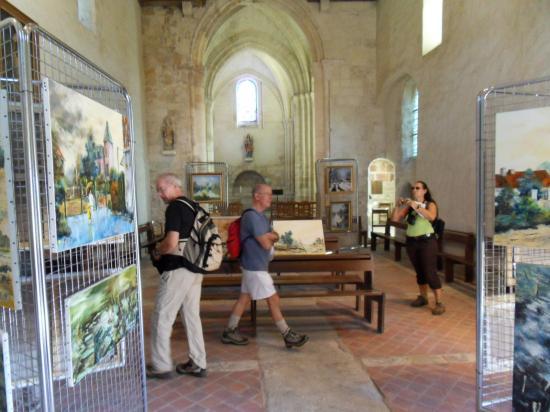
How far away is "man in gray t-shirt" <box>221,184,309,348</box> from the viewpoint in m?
3.66

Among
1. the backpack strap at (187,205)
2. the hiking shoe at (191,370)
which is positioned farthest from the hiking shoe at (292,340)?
the backpack strap at (187,205)

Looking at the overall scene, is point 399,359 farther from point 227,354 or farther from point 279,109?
point 279,109

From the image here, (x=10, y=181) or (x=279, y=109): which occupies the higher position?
(x=279, y=109)

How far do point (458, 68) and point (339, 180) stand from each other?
3.80m

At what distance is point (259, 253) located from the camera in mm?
3748

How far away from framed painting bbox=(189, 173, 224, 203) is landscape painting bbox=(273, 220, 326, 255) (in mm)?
5724

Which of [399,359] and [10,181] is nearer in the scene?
[10,181]

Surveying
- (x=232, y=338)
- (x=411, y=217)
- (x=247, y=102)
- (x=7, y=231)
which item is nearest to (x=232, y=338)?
(x=232, y=338)

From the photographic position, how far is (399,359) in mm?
3713

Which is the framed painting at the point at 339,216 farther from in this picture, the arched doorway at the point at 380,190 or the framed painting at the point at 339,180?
the arched doorway at the point at 380,190

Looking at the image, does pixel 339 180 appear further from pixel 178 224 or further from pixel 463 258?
pixel 178 224

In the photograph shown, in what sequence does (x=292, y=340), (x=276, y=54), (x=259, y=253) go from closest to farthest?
(x=259, y=253), (x=292, y=340), (x=276, y=54)

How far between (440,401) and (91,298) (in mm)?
2624

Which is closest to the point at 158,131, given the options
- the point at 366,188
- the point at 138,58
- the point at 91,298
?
the point at 138,58
